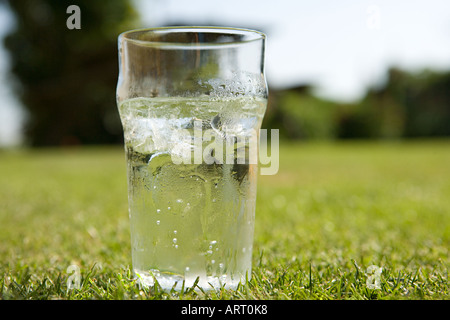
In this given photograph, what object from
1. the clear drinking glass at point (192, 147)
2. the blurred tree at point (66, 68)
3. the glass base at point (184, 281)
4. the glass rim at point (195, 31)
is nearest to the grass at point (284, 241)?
the glass base at point (184, 281)

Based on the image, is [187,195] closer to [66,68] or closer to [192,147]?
[192,147]

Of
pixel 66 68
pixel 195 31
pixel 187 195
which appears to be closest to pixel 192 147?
pixel 187 195

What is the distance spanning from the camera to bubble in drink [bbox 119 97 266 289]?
1654mm

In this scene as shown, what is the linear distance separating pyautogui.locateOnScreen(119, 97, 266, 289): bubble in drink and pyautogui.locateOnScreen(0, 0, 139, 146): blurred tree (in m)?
19.6

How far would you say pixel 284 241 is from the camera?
2865mm

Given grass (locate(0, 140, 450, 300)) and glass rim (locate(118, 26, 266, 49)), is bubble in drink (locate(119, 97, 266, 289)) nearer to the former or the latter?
grass (locate(0, 140, 450, 300))

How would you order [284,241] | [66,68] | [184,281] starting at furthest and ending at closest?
[66,68] → [284,241] → [184,281]

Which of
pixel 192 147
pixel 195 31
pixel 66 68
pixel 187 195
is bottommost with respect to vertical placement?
pixel 66 68

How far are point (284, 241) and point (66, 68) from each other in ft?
68.0

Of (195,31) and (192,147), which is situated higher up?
(195,31)

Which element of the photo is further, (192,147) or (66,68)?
(66,68)

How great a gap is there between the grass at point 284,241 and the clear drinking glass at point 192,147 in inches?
5.1
